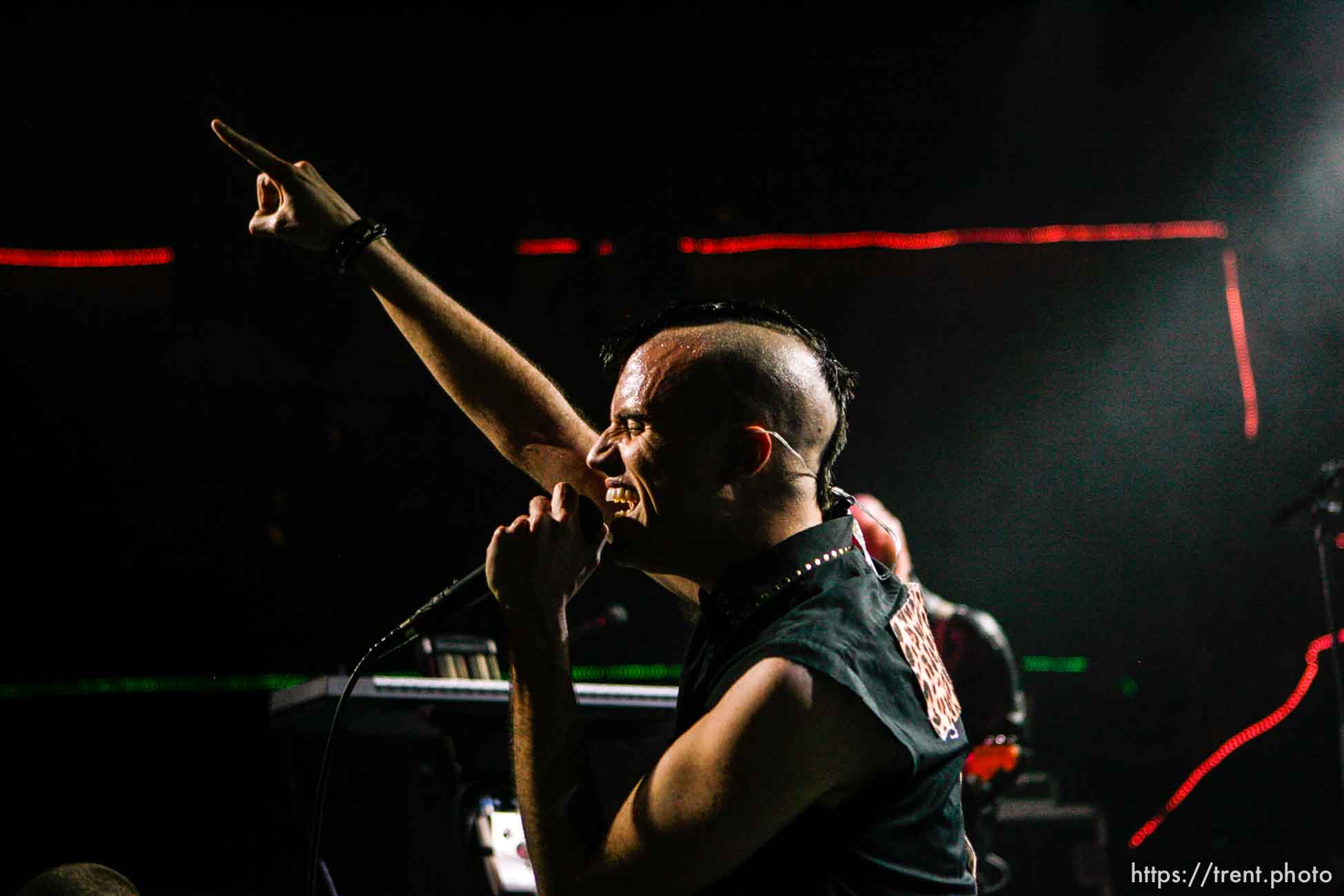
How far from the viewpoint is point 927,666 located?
187 centimetres

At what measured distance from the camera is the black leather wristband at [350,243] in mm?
2346

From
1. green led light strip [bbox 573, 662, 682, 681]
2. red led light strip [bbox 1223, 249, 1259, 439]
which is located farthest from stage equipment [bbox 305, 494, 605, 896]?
red led light strip [bbox 1223, 249, 1259, 439]

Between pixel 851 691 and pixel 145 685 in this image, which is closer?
pixel 851 691

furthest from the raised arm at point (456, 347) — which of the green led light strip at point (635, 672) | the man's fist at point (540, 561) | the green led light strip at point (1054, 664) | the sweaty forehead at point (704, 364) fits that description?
the green led light strip at point (1054, 664)

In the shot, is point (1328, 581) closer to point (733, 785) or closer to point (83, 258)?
point (733, 785)

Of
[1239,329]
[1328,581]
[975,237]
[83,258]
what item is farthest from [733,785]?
[1239,329]

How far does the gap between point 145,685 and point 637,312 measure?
3305 millimetres

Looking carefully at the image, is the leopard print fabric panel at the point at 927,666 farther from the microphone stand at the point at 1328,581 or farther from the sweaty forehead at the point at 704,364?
the microphone stand at the point at 1328,581

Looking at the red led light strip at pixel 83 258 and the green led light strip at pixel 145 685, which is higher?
the red led light strip at pixel 83 258

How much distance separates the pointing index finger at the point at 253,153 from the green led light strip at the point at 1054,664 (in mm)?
6203

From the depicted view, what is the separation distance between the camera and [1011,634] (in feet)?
24.6

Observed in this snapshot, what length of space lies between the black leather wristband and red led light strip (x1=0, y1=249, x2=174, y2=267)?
4.78 m

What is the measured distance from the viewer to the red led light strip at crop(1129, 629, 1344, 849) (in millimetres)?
6996

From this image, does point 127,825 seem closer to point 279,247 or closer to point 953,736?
point 279,247
